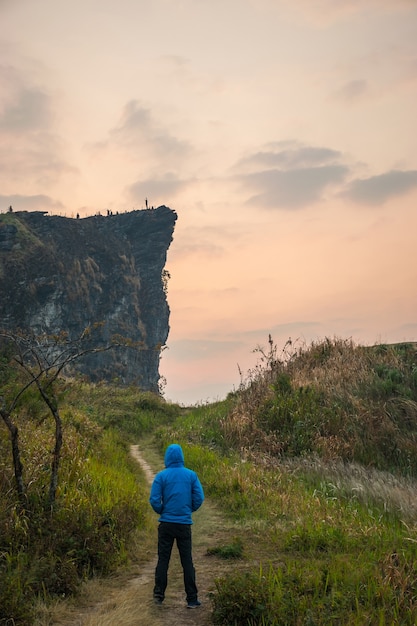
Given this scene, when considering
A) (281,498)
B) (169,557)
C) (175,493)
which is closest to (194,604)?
(169,557)

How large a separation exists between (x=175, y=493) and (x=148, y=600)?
1.30 metres

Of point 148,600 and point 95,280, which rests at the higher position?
point 95,280

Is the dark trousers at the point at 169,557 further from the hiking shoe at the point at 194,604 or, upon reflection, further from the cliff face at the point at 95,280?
the cliff face at the point at 95,280

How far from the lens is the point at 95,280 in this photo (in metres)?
97.8

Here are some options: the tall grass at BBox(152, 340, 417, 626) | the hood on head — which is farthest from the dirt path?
the hood on head

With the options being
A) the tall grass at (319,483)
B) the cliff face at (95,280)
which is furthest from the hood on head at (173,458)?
the cliff face at (95,280)

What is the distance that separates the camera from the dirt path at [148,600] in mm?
5637

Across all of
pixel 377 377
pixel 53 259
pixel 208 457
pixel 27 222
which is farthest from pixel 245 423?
pixel 27 222

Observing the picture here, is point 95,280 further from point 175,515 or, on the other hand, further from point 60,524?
point 175,515

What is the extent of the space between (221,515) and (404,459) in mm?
6791

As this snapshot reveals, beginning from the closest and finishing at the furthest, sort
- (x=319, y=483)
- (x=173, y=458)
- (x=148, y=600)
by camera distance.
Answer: (x=148, y=600)
(x=173, y=458)
(x=319, y=483)

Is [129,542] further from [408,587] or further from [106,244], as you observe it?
[106,244]

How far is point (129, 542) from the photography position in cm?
817

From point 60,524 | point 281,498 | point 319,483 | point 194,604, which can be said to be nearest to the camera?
point 194,604
